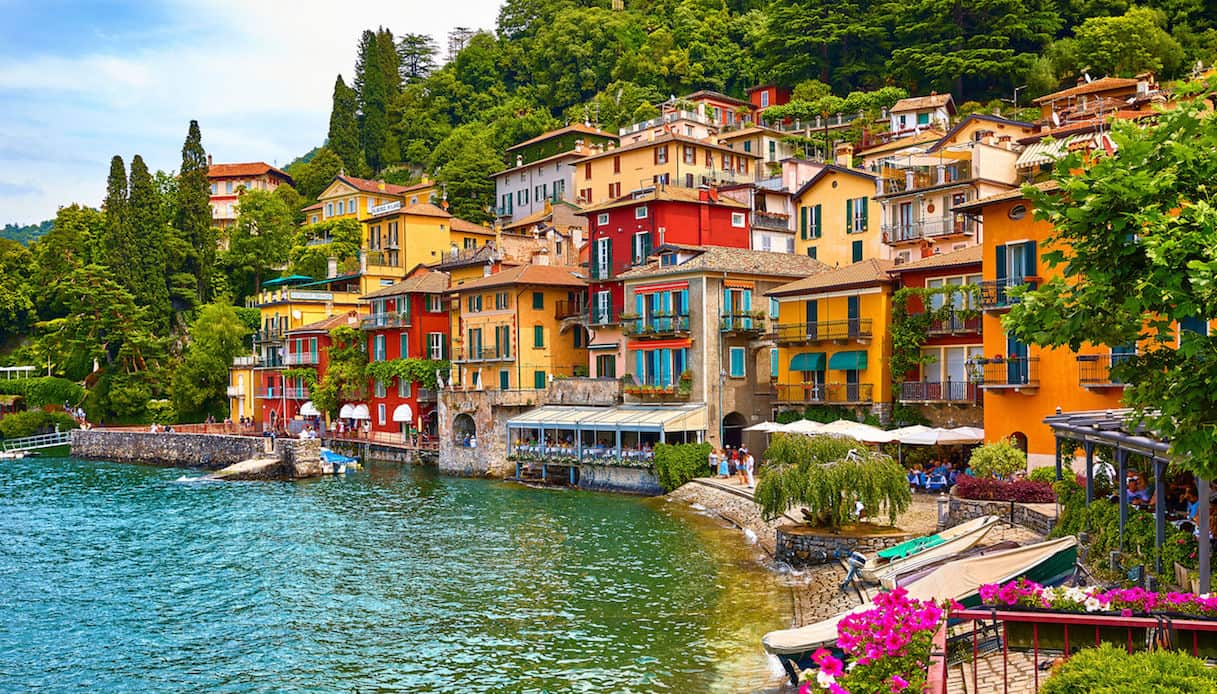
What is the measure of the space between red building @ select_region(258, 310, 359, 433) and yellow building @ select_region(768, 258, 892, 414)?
114 ft

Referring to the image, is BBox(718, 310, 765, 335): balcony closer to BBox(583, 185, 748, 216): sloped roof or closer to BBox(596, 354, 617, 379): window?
BBox(596, 354, 617, 379): window

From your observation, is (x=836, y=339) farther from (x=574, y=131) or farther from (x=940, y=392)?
(x=574, y=131)

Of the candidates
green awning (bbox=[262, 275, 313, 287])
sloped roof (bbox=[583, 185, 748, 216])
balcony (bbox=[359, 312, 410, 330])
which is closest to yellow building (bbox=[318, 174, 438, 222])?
green awning (bbox=[262, 275, 313, 287])

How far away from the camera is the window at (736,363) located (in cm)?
4456

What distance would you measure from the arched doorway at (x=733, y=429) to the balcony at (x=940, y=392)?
8.87m

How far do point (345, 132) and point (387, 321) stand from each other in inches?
2216

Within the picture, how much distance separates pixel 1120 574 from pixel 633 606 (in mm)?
10518

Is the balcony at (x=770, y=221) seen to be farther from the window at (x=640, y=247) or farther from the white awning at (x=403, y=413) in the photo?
the white awning at (x=403, y=413)

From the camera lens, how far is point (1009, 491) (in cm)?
2533

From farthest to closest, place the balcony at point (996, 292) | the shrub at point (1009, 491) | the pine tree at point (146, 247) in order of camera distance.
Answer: the pine tree at point (146, 247) < the balcony at point (996, 292) < the shrub at point (1009, 491)

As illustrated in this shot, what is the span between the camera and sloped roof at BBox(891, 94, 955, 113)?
70.6 metres

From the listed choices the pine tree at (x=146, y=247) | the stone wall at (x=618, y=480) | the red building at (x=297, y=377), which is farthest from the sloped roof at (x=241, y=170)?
the stone wall at (x=618, y=480)

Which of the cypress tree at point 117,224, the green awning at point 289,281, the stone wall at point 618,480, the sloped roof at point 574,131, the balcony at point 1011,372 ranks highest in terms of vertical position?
the sloped roof at point 574,131

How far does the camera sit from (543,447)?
153 ft
